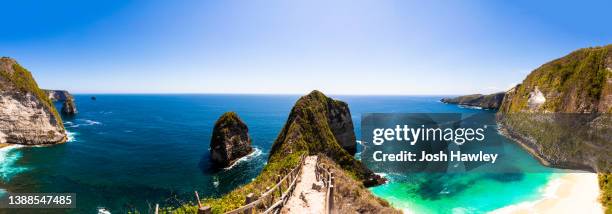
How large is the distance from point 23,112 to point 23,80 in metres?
9.80

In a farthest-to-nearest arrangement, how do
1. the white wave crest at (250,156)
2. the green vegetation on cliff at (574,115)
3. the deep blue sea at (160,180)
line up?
1. the white wave crest at (250,156)
2. the green vegetation on cliff at (574,115)
3. the deep blue sea at (160,180)

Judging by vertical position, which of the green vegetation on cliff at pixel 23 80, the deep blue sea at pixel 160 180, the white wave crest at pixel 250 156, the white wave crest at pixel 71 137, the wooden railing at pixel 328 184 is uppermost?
the green vegetation on cliff at pixel 23 80

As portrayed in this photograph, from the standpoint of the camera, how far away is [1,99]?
60.3 metres

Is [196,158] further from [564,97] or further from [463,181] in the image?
[564,97]

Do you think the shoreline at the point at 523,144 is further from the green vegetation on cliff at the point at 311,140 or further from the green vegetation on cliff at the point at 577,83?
the green vegetation on cliff at the point at 311,140

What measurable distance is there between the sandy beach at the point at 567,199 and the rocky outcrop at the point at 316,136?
19.4 m

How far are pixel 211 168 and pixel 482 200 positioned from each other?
146 feet

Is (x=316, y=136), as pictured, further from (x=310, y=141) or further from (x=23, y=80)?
(x=23, y=80)

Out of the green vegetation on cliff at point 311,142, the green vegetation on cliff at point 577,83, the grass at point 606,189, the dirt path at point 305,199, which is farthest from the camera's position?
the green vegetation on cliff at point 577,83

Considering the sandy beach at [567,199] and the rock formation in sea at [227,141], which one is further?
the rock formation in sea at [227,141]

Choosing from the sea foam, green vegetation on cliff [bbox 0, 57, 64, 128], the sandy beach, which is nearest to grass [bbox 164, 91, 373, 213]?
the sandy beach

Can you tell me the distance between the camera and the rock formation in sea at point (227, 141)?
170 feet

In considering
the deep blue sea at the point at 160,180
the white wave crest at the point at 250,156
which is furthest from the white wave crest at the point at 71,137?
the white wave crest at the point at 250,156

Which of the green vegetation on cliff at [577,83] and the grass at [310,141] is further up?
the green vegetation on cliff at [577,83]
